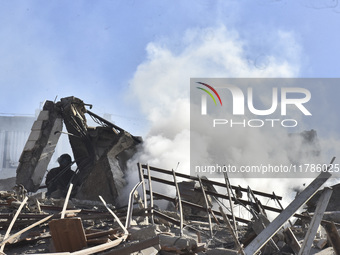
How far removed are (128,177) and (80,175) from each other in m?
1.72

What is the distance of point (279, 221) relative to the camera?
253 centimetres

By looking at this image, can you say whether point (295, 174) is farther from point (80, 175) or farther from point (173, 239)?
point (173, 239)

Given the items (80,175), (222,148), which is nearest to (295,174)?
(222,148)

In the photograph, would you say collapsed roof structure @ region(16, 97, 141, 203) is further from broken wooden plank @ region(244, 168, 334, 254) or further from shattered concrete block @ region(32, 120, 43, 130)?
broken wooden plank @ region(244, 168, 334, 254)

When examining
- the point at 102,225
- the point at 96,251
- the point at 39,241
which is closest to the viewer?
the point at 96,251

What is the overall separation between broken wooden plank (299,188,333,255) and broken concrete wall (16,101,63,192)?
436 inches

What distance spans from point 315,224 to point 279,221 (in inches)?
19.2

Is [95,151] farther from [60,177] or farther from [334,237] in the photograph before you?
[334,237]

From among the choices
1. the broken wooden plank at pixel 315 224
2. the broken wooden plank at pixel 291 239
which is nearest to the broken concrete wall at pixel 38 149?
the broken wooden plank at pixel 291 239

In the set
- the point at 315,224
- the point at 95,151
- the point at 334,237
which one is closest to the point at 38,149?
the point at 95,151

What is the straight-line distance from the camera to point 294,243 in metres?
3.88

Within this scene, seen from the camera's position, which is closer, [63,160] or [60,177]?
[60,177]

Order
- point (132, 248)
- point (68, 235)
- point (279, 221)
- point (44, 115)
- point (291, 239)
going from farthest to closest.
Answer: point (44, 115), point (291, 239), point (68, 235), point (132, 248), point (279, 221)

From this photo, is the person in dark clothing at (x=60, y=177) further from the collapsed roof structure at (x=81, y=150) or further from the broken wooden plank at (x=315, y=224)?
the broken wooden plank at (x=315, y=224)
